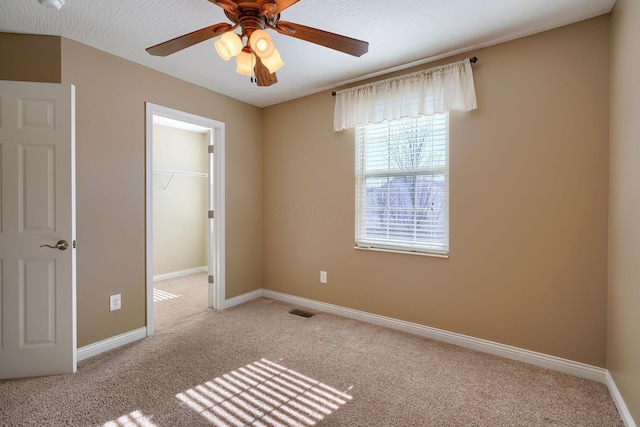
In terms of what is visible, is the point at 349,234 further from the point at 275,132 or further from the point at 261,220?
the point at 275,132

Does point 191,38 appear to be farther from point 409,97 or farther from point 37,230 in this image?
point 409,97

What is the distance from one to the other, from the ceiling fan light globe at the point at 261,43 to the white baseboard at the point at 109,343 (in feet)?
8.57

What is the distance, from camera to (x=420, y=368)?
2371 mm

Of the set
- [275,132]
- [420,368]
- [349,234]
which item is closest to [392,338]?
[420,368]

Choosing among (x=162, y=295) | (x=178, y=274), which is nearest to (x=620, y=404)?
(x=162, y=295)

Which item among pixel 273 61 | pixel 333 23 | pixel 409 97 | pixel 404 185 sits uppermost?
pixel 333 23

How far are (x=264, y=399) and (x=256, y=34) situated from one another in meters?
2.12

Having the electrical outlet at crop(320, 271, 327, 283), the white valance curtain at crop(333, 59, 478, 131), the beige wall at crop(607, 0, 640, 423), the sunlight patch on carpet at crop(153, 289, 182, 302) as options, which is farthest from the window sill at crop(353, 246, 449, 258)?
the sunlight patch on carpet at crop(153, 289, 182, 302)

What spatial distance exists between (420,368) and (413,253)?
3.29 ft

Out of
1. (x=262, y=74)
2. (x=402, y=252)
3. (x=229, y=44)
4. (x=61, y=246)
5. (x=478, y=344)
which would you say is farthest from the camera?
(x=402, y=252)

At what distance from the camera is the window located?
285cm

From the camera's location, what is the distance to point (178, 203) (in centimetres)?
532

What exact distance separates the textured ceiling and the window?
64cm

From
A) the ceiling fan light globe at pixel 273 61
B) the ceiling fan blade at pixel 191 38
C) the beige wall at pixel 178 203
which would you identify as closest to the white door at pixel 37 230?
the ceiling fan blade at pixel 191 38
